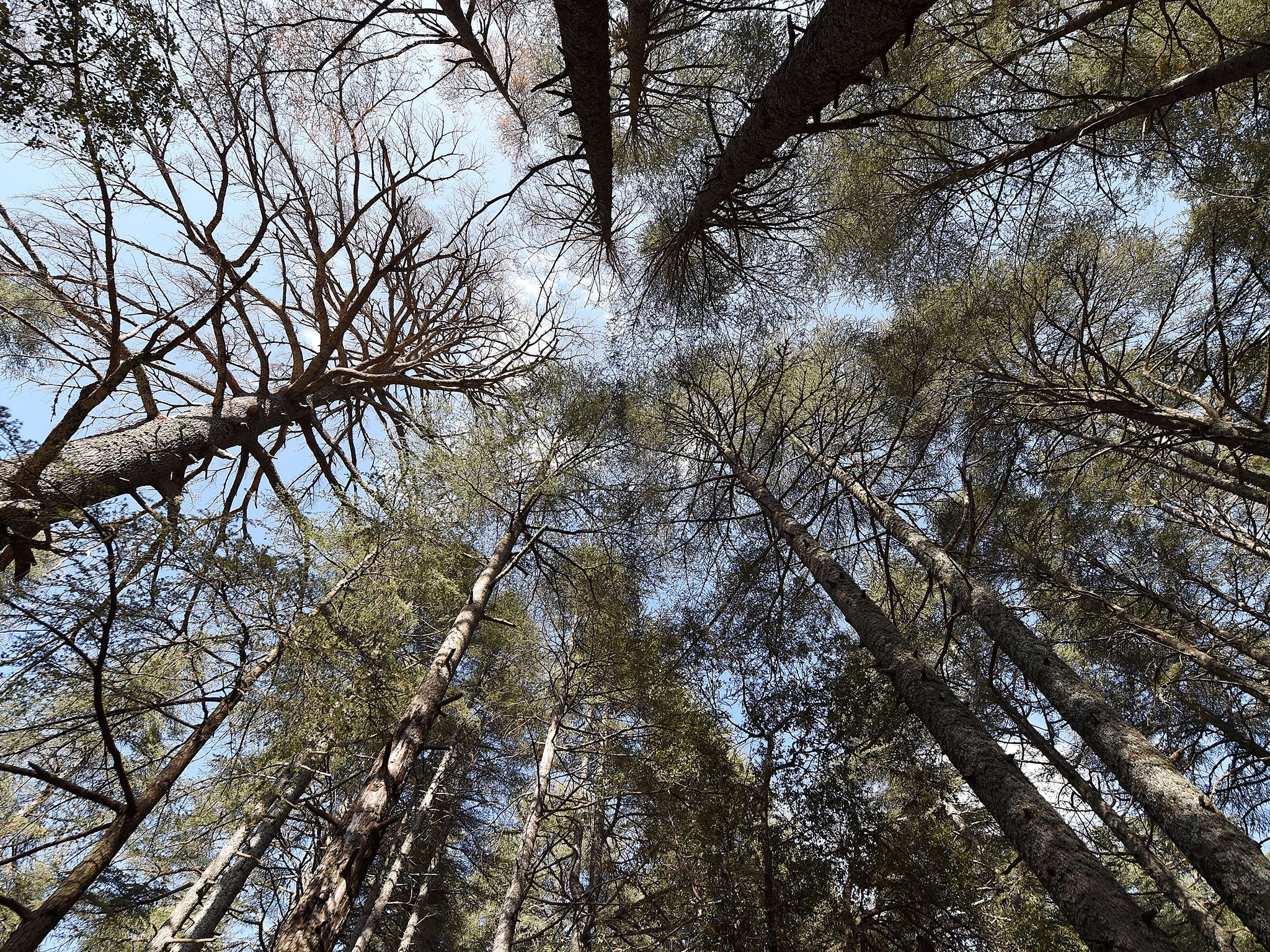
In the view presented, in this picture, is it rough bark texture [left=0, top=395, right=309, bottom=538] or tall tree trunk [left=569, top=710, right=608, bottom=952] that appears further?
tall tree trunk [left=569, top=710, right=608, bottom=952]

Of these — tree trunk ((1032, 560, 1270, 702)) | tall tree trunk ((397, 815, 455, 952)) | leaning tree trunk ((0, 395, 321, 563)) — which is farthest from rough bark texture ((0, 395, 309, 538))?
tree trunk ((1032, 560, 1270, 702))

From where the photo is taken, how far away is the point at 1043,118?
605cm

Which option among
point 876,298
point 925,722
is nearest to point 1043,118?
point 876,298

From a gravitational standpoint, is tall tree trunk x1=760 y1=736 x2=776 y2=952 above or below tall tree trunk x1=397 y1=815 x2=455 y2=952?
below

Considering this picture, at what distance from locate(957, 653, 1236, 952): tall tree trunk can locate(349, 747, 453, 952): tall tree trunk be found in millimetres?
6641

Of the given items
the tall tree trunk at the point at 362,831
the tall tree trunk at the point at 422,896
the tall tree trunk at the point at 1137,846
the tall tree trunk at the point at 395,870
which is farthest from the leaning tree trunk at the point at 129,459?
the tall tree trunk at the point at 1137,846

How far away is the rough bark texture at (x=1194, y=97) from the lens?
2.86m

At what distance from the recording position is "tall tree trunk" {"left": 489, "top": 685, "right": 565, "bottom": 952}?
13.7 ft

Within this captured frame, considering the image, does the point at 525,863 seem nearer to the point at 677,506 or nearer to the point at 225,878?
the point at 225,878

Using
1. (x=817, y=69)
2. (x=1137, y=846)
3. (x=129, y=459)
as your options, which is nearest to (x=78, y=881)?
(x=129, y=459)

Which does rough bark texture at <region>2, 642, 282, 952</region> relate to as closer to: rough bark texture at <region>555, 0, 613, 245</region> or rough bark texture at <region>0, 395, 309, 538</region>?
rough bark texture at <region>0, 395, 309, 538</region>

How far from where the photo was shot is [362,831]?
288 centimetres

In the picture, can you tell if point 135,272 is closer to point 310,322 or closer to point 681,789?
point 310,322

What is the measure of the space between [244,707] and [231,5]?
5.40m
